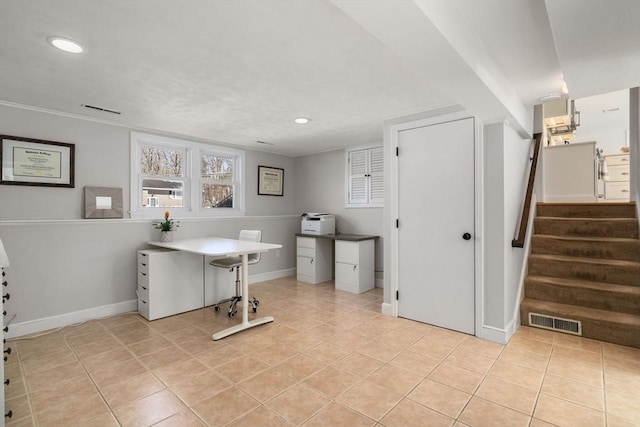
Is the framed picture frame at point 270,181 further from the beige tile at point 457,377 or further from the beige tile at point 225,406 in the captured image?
the beige tile at point 457,377

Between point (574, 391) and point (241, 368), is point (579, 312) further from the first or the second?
point (241, 368)

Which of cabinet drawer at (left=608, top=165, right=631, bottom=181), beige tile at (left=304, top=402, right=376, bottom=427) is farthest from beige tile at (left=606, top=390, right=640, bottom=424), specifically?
cabinet drawer at (left=608, top=165, right=631, bottom=181)

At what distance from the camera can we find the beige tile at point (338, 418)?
5.80ft

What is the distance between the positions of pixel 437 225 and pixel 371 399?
181 centimetres

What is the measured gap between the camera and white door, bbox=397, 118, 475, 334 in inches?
118

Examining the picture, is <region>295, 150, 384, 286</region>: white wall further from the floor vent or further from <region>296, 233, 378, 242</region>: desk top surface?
the floor vent

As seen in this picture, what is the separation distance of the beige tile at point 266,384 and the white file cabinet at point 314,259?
279 cm

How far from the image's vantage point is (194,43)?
193 centimetres

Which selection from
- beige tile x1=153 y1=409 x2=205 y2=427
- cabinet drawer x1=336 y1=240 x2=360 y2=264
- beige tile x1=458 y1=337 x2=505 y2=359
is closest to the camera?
beige tile x1=153 y1=409 x2=205 y2=427

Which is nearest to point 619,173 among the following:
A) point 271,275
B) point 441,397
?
point 441,397

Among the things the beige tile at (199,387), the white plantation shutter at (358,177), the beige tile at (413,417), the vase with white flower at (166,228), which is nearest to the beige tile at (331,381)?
the beige tile at (413,417)

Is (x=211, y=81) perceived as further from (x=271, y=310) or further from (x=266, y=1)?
(x=271, y=310)

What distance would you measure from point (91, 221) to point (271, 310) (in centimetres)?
225

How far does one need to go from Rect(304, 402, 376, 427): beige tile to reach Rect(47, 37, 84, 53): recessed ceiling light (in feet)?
8.64
